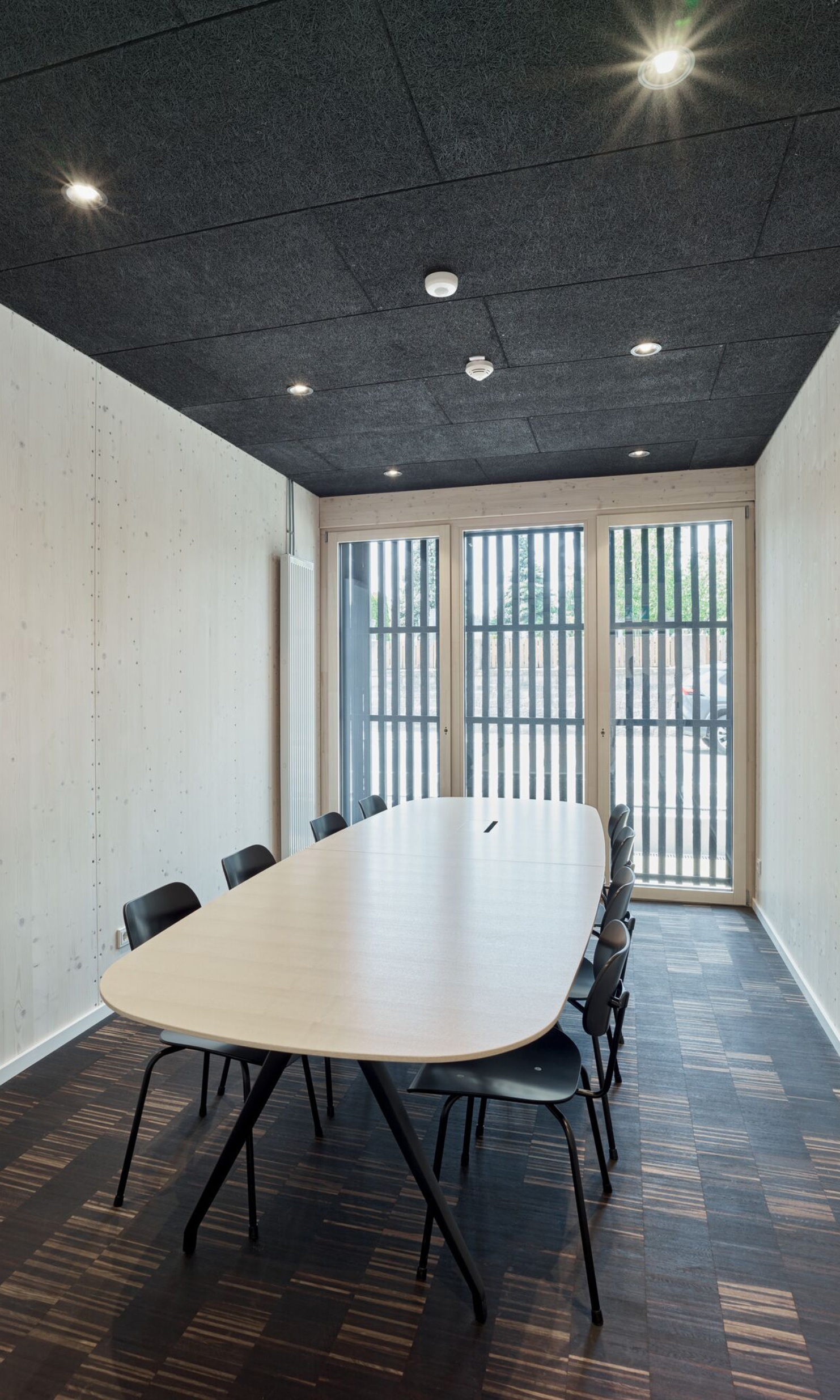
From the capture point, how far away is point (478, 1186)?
2.28 meters

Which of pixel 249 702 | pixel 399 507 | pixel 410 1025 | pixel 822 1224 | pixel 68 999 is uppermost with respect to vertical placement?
pixel 399 507

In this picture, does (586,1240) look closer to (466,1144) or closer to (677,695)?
(466,1144)

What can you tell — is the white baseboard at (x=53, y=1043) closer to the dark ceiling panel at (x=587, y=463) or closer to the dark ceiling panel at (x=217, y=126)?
the dark ceiling panel at (x=217, y=126)

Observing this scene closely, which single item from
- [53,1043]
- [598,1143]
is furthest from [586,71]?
[53,1043]

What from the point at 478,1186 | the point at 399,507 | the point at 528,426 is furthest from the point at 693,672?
the point at 478,1186

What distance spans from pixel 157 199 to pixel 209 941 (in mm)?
2238

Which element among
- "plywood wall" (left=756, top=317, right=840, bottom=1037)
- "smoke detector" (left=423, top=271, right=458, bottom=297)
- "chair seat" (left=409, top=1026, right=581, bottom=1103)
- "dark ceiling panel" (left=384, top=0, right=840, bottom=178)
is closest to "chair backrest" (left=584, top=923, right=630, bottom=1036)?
"chair seat" (left=409, top=1026, right=581, bottom=1103)

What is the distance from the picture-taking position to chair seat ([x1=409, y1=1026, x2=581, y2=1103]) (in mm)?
1942

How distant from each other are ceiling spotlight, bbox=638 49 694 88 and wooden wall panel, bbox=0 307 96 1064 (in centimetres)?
244

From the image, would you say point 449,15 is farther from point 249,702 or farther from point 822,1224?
point 249,702

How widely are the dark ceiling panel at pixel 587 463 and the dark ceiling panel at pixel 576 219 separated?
2171 mm

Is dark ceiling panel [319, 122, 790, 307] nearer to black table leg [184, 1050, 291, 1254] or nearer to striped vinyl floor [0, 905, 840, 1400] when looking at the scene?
black table leg [184, 1050, 291, 1254]

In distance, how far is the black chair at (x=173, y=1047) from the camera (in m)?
2.12

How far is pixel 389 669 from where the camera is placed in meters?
5.87
